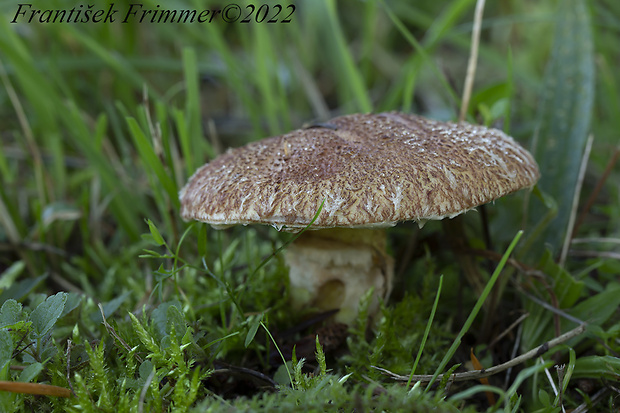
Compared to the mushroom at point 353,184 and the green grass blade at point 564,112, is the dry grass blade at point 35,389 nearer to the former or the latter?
the mushroom at point 353,184

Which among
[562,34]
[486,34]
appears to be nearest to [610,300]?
[562,34]

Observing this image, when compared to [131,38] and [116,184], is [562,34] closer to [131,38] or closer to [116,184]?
[116,184]

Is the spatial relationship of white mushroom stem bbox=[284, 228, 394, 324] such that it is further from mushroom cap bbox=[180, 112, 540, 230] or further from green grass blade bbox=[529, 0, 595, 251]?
green grass blade bbox=[529, 0, 595, 251]

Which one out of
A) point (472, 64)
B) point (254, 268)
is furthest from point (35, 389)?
point (472, 64)

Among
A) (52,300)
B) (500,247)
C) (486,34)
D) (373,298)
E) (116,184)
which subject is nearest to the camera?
(52,300)

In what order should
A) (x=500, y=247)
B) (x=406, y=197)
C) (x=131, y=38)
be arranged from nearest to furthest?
1. (x=406, y=197)
2. (x=500, y=247)
3. (x=131, y=38)

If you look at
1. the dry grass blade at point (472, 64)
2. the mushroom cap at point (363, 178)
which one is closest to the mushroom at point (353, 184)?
the mushroom cap at point (363, 178)

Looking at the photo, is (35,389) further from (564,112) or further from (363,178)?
(564,112)
